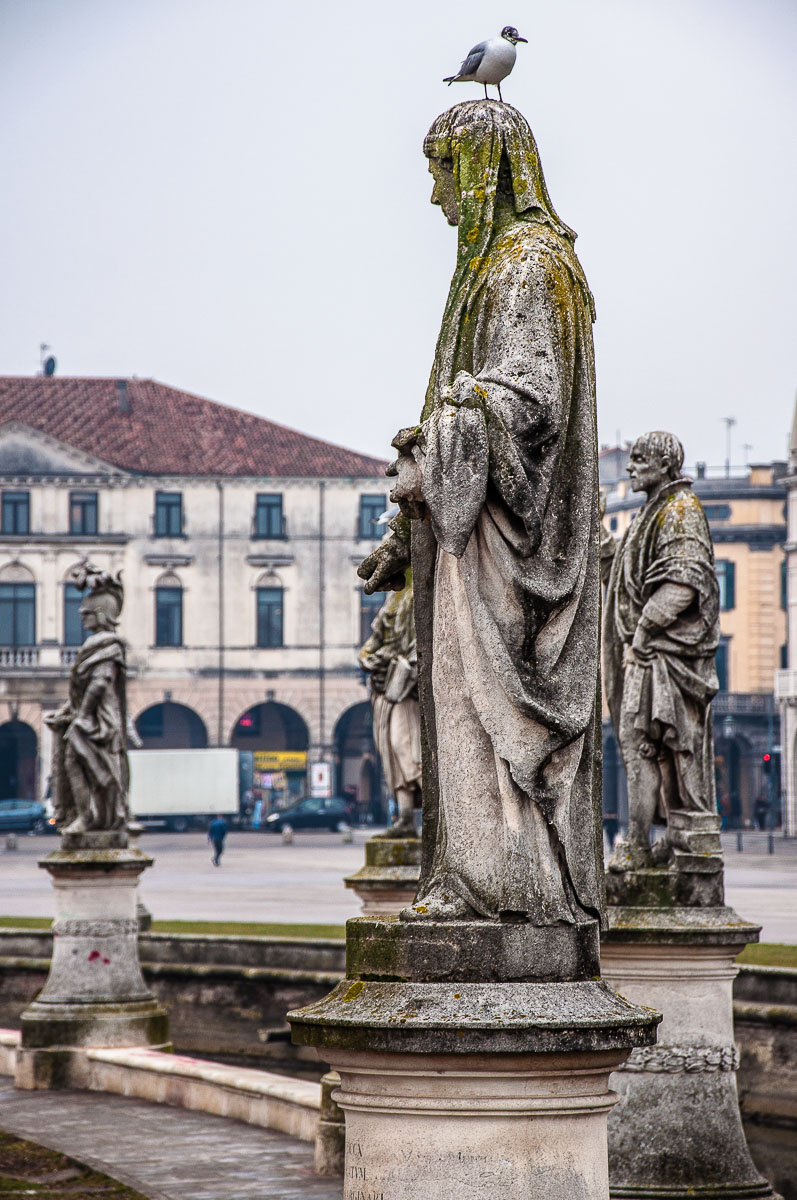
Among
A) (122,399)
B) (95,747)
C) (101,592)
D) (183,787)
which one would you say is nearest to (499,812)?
(95,747)

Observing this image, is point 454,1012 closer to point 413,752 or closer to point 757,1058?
point 413,752

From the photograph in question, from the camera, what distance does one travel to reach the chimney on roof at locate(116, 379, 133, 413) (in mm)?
69938

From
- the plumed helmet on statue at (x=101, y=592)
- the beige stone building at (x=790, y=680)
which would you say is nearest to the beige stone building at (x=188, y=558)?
the beige stone building at (x=790, y=680)

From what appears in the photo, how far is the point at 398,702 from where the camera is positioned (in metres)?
10.7

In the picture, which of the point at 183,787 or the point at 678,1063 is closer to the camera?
the point at 678,1063

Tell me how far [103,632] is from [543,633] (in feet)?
30.7

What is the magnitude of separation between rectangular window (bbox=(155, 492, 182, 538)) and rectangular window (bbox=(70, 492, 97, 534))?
85.1 inches

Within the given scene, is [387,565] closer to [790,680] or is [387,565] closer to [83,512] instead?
[790,680]

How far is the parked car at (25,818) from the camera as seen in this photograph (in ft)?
199

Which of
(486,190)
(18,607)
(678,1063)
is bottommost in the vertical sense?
(678,1063)

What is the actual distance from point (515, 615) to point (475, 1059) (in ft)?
3.14

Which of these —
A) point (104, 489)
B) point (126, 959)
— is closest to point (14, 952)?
point (126, 959)

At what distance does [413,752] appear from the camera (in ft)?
35.0

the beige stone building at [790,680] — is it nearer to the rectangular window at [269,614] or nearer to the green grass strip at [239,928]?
the rectangular window at [269,614]
